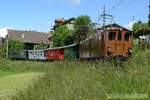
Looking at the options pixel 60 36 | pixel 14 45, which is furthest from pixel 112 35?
pixel 14 45

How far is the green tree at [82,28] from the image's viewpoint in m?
66.6

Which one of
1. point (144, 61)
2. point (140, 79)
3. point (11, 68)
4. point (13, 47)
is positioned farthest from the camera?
point (13, 47)

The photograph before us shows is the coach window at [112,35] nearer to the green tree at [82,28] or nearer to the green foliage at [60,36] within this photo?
the green tree at [82,28]

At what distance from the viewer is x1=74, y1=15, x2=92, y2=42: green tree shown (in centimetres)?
6658

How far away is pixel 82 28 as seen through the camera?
68062 millimetres

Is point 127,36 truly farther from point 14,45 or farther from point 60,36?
point 14,45

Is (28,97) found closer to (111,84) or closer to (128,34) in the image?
(111,84)

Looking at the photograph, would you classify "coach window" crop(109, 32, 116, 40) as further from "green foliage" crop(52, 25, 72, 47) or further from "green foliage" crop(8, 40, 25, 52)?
"green foliage" crop(8, 40, 25, 52)

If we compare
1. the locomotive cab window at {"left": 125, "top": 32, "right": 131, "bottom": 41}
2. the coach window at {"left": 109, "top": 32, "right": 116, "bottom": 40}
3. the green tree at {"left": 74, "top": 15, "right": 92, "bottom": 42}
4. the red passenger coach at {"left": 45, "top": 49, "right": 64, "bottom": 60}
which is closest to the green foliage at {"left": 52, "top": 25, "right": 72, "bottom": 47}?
the green tree at {"left": 74, "top": 15, "right": 92, "bottom": 42}

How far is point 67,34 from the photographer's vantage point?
77000 mm

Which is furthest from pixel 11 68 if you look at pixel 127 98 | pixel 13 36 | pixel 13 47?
pixel 13 36

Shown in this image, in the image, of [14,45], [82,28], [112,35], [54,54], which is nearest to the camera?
[112,35]

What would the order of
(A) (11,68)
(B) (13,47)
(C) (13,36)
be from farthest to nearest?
(C) (13,36) → (B) (13,47) → (A) (11,68)

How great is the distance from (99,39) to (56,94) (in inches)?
839
